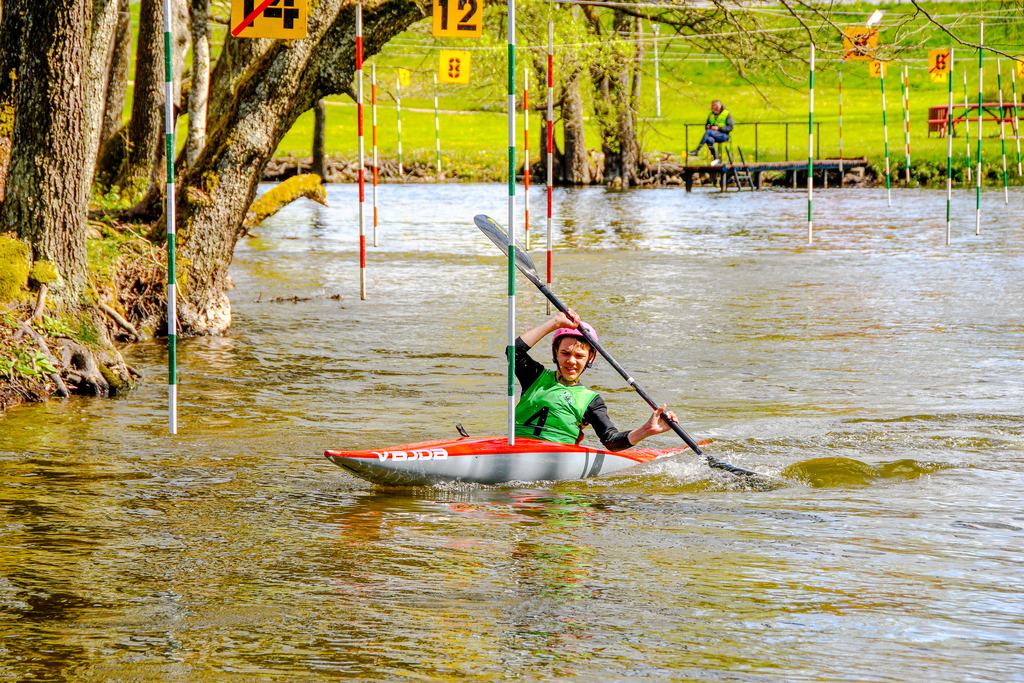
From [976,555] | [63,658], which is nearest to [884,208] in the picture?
[976,555]

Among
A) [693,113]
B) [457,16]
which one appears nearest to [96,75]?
[457,16]

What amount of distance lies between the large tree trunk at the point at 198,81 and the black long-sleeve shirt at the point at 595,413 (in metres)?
10.7

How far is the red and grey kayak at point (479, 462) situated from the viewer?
7.70 meters

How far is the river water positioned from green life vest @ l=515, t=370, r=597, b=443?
38 centimetres

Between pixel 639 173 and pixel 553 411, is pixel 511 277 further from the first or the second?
pixel 639 173

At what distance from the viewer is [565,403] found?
8531 mm

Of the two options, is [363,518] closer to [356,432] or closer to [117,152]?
[356,432]

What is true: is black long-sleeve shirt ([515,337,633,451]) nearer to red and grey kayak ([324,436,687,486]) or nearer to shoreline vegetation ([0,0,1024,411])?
red and grey kayak ([324,436,687,486])

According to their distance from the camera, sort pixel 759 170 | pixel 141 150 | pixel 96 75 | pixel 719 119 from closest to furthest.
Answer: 1. pixel 96 75
2. pixel 141 150
3. pixel 719 119
4. pixel 759 170

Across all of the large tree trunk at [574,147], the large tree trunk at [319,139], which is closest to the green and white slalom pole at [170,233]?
the large tree trunk at [319,139]

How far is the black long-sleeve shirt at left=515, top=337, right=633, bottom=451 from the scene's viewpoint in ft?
27.9

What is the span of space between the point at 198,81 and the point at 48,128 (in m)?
10.1

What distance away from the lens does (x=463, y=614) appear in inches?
226

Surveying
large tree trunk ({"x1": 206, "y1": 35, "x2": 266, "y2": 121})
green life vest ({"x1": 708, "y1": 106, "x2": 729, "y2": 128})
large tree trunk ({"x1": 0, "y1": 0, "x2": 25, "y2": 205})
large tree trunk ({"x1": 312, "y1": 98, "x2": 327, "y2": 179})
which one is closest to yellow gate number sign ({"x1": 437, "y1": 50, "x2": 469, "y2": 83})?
large tree trunk ({"x1": 312, "y1": 98, "x2": 327, "y2": 179})
